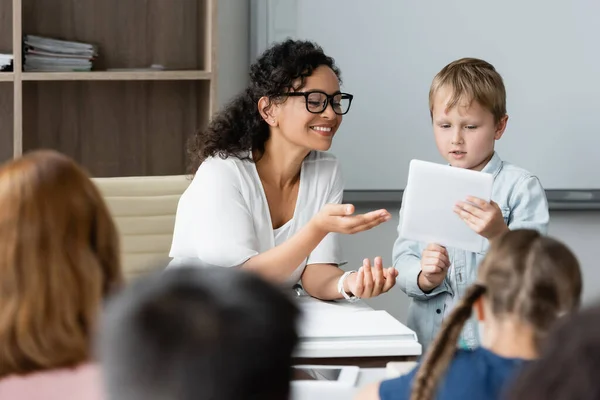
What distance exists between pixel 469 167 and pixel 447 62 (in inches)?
41.3

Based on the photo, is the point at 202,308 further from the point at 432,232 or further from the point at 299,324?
the point at 432,232

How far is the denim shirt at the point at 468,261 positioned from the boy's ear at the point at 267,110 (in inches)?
19.9

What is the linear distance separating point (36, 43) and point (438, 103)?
148cm

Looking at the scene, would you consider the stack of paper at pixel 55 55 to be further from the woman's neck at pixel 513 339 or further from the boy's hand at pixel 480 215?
the woman's neck at pixel 513 339

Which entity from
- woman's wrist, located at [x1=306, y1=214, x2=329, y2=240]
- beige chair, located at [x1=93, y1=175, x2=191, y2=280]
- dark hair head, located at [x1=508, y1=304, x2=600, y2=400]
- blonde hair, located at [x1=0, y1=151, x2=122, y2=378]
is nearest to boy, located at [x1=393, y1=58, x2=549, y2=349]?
woman's wrist, located at [x1=306, y1=214, x2=329, y2=240]

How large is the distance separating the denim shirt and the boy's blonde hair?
0.13 meters

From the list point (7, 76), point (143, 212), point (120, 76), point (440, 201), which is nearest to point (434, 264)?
point (440, 201)

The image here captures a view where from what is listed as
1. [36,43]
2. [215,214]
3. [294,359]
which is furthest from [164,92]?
[294,359]

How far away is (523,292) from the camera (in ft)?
3.72

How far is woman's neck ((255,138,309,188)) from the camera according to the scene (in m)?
2.49

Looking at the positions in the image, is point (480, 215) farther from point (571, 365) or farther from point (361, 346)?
point (571, 365)

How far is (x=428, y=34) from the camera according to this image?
332cm

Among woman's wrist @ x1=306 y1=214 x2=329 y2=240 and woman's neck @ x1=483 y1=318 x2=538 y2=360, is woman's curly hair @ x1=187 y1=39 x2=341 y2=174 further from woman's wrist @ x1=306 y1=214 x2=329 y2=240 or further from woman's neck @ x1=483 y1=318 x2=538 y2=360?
woman's neck @ x1=483 y1=318 x2=538 y2=360

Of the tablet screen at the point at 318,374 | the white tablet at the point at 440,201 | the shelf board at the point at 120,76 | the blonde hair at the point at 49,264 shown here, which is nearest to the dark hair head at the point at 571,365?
the blonde hair at the point at 49,264
